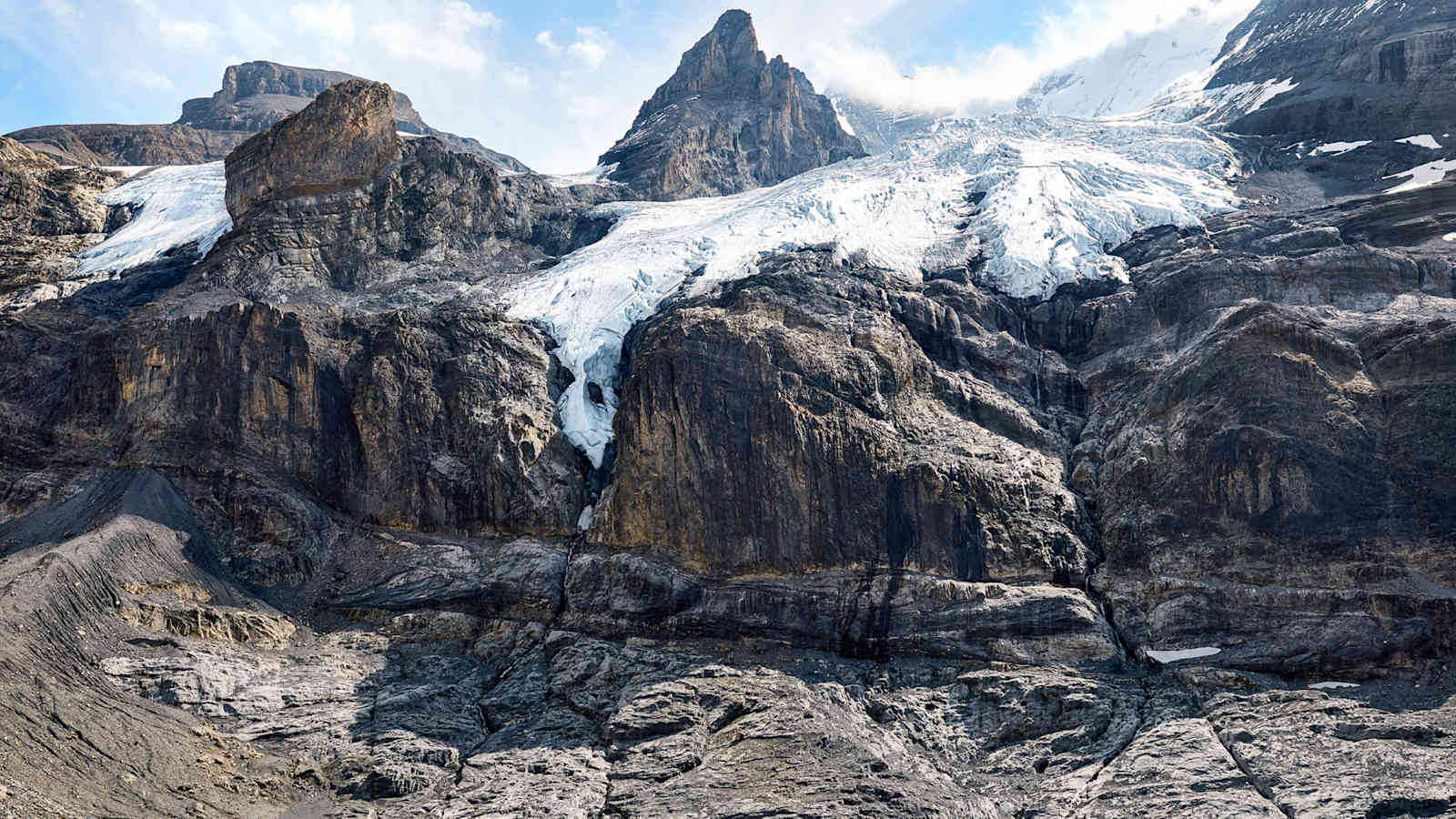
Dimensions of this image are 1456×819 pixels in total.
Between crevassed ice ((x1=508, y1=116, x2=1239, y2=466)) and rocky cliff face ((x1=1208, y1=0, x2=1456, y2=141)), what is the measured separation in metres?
9.30

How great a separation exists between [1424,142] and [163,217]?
12415 centimetres

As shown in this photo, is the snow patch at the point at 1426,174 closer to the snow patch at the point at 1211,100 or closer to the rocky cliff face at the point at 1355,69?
the rocky cliff face at the point at 1355,69

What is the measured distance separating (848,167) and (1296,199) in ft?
149

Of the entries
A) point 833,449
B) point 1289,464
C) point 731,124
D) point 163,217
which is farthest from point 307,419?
point 731,124

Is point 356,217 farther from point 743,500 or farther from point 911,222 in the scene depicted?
point 911,222

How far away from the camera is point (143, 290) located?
89312 millimetres

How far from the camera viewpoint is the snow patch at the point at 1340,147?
9625 cm

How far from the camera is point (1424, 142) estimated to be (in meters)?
90.3

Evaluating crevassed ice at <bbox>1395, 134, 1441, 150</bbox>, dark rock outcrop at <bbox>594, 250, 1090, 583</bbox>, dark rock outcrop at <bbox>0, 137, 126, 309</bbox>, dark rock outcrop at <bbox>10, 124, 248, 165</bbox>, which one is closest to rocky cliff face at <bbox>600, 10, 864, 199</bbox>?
dark rock outcrop at <bbox>10, 124, 248, 165</bbox>

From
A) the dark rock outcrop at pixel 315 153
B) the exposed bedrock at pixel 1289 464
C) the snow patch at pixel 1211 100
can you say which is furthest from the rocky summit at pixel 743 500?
the snow patch at pixel 1211 100

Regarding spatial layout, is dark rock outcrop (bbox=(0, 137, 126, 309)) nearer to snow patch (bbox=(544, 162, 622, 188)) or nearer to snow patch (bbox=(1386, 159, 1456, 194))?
snow patch (bbox=(544, 162, 622, 188))

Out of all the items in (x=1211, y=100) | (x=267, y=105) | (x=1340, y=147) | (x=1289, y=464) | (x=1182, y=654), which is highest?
(x=267, y=105)

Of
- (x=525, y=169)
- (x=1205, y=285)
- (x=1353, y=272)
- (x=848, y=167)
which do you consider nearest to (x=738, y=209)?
(x=848, y=167)

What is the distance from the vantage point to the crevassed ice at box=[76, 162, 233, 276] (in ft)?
319
